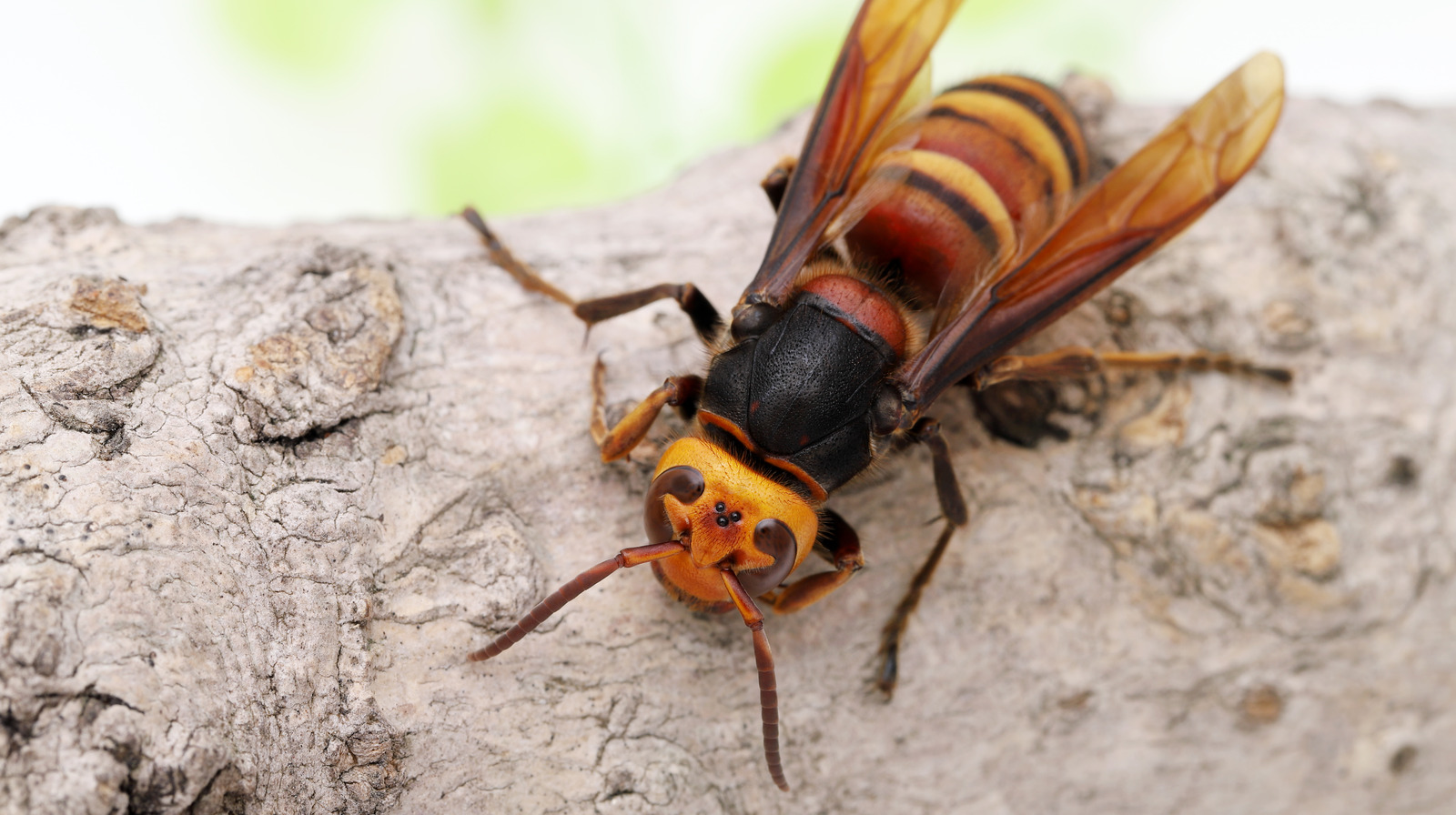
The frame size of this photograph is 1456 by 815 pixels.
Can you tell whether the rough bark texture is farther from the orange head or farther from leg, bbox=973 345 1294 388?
the orange head

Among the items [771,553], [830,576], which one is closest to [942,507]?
[830,576]

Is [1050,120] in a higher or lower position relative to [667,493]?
higher

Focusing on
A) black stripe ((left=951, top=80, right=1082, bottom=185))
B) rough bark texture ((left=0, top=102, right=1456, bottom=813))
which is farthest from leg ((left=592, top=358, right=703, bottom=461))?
black stripe ((left=951, top=80, right=1082, bottom=185))

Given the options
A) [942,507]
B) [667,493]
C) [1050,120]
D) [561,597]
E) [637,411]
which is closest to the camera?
[561,597]

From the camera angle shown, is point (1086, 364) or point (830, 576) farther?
point (1086, 364)

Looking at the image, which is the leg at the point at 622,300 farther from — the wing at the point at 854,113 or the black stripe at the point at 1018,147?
the black stripe at the point at 1018,147

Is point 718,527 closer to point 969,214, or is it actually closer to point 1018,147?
point 969,214

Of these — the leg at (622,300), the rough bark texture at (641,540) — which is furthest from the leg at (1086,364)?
the leg at (622,300)
